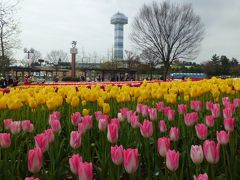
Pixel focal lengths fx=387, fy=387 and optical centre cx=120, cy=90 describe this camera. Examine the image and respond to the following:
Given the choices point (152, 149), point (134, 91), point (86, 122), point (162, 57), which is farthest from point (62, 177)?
point (162, 57)

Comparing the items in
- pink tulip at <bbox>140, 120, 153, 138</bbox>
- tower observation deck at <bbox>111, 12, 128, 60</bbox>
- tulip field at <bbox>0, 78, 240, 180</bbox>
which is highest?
tower observation deck at <bbox>111, 12, 128, 60</bbox>

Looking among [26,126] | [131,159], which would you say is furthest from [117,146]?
[26,126]

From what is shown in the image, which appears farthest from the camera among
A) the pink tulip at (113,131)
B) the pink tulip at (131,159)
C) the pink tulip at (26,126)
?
the pink tulip at (26,126)

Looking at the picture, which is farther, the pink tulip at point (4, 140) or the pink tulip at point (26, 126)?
the pink tulip at point (26, 126)

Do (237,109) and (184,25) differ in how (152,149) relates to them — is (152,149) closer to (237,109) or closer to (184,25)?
(237,109)

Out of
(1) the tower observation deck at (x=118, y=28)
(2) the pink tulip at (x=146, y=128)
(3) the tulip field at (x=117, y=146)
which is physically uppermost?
(1) the tower observation deck at (x=118, y=28)

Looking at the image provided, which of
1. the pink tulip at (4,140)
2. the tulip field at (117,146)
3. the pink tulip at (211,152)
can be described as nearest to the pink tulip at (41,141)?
the tulip field at (117,146)

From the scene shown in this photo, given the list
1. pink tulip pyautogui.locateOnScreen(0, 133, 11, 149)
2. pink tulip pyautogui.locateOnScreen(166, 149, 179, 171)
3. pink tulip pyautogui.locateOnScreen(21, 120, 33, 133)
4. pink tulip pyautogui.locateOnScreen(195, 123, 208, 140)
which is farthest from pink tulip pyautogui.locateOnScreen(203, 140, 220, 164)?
pink tulip pyautogui.locateOnScreen(21, 120, 33, 133)

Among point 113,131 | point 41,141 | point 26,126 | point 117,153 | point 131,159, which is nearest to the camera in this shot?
point 131,159

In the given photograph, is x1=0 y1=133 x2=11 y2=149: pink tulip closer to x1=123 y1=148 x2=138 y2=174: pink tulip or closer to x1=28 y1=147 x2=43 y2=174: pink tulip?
x1=28 y1=147 x2=43 y2=174: pink tulip

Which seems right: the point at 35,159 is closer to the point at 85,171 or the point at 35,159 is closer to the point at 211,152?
the point at 85,171

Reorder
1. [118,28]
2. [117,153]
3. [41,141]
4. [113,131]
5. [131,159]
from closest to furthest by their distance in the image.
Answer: [131,159] → [117,153] → [41,141] → [113,131] → [118,28]

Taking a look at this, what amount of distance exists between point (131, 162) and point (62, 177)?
3.62 ft

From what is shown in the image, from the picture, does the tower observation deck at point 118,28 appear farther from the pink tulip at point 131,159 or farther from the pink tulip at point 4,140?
the pink tulip at point 131,159
